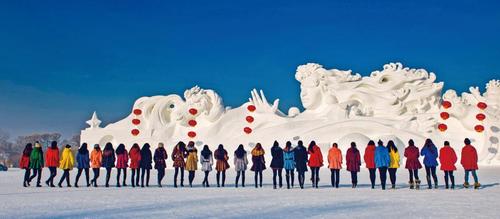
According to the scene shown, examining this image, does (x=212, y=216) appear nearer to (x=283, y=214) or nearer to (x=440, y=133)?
(x=283, y=214)

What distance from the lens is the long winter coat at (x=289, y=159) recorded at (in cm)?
1387

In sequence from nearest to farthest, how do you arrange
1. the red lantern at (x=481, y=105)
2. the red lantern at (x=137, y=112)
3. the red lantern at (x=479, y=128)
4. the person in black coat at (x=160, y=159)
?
1. the person in black coat at (x=160, y=159)
2. the red lantern at (x=479, y=128)
3. the red lantern at (x=481, y=105)
4. the red lantern at (x=137, y=112)

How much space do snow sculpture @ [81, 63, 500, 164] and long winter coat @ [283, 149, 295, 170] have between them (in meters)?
14.9

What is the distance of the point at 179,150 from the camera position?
1460 centimetres

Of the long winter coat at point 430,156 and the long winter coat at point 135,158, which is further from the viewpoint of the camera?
the long winter coat at point 135,158

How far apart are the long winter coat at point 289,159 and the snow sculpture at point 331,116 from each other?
586 inches

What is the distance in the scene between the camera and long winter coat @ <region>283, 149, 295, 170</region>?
1387 cm

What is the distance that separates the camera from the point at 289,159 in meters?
13.9

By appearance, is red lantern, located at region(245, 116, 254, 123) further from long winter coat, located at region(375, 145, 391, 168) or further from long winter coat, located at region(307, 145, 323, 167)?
long winter coat, located at region(375, 145, 391, 168)

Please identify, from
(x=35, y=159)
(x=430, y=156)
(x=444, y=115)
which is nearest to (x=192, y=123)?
(x=444, y=115)

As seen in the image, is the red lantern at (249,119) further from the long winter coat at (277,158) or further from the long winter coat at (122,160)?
the long winter coat at (277,158)

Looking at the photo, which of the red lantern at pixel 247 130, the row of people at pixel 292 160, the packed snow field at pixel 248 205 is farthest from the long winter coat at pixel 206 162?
the red lantern at pixel 247 130

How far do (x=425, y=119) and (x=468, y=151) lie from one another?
1742 cm

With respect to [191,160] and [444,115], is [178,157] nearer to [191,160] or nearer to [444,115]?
[191,160]
